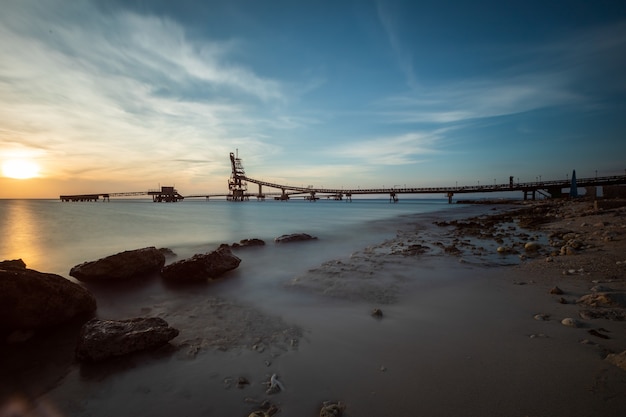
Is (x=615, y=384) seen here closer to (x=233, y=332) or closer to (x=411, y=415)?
(x=411, y=415)

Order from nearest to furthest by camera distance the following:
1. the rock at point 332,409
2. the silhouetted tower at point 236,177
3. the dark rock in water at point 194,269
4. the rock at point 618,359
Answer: the rock at point 332,409 → the rock at point 618,359 → the dark rock in water at point 194,269 → the silhouetted tower at point 236,177

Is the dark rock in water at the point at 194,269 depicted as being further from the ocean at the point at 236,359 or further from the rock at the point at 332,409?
the rock at the point at 332,409

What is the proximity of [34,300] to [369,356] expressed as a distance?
4.80 metres

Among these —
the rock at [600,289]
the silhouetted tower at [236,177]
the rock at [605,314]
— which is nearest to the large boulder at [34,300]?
the rock at [605,314]

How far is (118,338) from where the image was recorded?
10.8 ft

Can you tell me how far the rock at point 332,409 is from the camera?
219cm

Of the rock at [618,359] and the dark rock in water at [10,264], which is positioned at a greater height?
the dark rock in water at [10,264]

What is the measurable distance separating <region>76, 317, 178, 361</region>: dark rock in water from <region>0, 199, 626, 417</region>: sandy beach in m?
0.12

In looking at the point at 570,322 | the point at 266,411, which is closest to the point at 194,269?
the point at 266,411

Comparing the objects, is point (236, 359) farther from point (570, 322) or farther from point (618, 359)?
point (570, 322)

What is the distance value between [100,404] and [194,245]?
10965mm

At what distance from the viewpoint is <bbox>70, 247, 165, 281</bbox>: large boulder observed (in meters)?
6.41

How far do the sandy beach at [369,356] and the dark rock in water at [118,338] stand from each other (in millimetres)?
123

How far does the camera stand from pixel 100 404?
→ 8.20ft
